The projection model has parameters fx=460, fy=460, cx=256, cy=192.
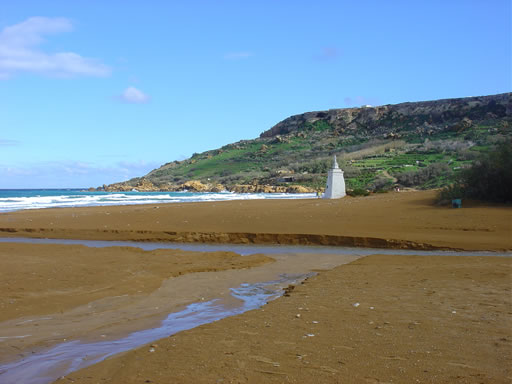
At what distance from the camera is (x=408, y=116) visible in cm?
9994

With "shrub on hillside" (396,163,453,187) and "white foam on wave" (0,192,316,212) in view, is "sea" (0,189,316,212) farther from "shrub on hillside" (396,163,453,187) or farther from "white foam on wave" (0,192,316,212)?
"shrub on hillside" (396,163,453,187)

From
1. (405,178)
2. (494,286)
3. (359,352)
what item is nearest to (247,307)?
(359,352)

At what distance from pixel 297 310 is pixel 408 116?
3962 inches

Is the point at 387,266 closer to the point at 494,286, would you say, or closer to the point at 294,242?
the point at 494,286

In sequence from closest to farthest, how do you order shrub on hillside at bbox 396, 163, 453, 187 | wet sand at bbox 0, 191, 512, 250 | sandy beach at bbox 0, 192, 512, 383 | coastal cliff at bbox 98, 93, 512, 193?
sandy beach at bbox 0, 192, 512, 383 < wet sand at bbox 0, 191, 512, 250 < shrub on hillside at bbox 396, 163, 453, 187 < coastal cliff at bbox 98, 93, 512, 193

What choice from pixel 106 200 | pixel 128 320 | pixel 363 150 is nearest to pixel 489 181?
pixel 128 320

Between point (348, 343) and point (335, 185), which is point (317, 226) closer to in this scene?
point (348, 343)

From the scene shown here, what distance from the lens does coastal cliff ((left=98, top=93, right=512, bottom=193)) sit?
50.7 m

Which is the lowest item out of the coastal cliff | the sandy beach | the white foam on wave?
the sandy beach

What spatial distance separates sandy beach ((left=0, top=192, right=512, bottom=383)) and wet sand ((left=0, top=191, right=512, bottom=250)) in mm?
135

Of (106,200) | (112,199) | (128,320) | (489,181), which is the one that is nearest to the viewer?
(128,320)

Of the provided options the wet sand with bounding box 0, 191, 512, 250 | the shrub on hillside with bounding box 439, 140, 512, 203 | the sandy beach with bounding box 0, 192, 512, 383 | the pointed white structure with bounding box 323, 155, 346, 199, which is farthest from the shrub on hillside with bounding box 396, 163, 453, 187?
the sandy beach with bounding box 0, 192, 512, 383

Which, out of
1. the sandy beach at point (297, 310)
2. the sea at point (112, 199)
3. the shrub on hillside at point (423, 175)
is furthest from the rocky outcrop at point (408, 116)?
the sandy beach at point (297, 310)

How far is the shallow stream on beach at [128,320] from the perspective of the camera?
15.8 feet
